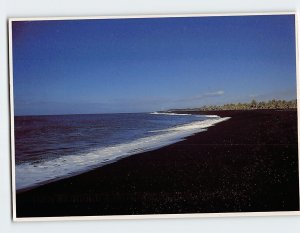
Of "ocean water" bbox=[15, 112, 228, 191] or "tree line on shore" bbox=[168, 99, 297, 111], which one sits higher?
"tree line on shore" bbox=[168, 99, 297, 111]

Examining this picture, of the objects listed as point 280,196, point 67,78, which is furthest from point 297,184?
point 67,78

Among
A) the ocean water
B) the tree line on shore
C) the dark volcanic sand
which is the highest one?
the tree line on shore

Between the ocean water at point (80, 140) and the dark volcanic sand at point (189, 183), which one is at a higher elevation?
the ocean water at point (80, 140)

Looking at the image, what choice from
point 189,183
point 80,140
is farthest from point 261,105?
point 80,140

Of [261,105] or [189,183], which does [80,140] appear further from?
[261,105]

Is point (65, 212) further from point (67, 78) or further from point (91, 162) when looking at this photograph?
point (67, 78)
